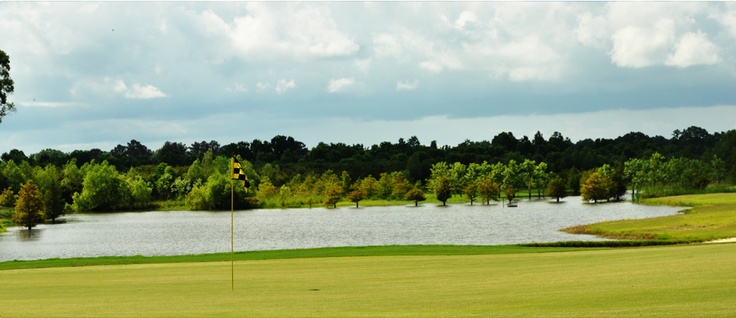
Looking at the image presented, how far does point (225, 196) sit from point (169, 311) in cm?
15670

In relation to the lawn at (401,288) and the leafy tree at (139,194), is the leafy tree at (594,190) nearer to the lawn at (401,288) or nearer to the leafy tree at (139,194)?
the leafy tree at (139,194)

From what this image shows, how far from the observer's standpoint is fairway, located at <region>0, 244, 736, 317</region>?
1794cm

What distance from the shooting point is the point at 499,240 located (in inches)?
Result: 2608

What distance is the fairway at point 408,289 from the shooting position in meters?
17.9

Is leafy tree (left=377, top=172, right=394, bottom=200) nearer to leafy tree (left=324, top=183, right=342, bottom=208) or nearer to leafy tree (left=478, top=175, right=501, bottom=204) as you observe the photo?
leafy tree (left=324, top=183, right=342, bottom=208)

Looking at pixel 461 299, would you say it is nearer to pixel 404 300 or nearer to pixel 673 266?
pixel 404 300

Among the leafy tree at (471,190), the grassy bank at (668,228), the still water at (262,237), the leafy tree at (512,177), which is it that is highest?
the leafy tree at (512,177)

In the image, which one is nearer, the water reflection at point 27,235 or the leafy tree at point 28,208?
the water reflection at point 27,235

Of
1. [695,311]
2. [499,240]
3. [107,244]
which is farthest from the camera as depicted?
[107,244]

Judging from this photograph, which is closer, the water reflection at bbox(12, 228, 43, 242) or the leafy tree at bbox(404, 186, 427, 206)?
the water reflection at bbox(12, 228, 43, 242)

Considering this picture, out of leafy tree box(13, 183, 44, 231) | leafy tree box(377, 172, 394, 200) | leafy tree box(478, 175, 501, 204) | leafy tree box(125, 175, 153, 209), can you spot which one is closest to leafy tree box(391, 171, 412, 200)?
leafy tree box(377, 172, 394, 200)

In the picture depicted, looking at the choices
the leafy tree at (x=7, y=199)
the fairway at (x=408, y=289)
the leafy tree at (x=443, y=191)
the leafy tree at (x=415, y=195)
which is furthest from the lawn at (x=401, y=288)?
the leafy tree at (x=415, y=195)

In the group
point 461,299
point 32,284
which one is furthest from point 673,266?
point 32,284

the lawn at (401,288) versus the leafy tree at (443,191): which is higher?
the leafy tree at (443,191)
